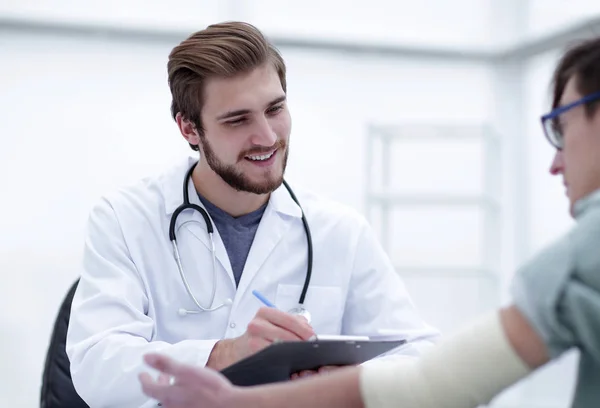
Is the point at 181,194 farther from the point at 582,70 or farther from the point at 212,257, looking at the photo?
the point at 582,70

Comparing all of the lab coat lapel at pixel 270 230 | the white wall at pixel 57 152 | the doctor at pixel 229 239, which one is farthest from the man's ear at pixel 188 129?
the white wall at pixel 57 152

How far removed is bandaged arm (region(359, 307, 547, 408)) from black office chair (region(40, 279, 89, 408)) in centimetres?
99

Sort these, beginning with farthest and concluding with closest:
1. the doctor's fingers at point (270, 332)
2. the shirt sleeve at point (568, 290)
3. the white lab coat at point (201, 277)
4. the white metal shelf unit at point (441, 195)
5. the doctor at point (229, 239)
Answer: the white metal shelf unit at point (441, 195), the doctor at point (229, 239), the white lab coat at point (201, 277), the doctor's fingers at point (270, 332), the shirt sleeve at point (568, 290)

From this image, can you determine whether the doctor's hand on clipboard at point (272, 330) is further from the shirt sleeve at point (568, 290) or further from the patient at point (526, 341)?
the shirt sleeve at point (568, 290)

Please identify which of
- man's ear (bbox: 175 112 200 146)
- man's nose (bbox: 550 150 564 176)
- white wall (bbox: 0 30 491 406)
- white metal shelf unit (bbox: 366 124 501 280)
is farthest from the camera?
white metal shelf unit (bbox: 366 124 501 280)

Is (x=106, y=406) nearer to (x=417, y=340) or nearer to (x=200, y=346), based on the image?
(x=200, y=346)

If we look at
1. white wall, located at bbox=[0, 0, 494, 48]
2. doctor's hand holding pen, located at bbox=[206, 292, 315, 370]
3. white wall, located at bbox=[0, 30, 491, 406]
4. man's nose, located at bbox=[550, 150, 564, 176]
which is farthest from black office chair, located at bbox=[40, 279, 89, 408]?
white wall, located at bbox=[0, 0, 494, 48]

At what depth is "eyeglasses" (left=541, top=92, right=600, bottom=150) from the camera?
3.15 ft

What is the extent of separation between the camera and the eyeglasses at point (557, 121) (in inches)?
37.8

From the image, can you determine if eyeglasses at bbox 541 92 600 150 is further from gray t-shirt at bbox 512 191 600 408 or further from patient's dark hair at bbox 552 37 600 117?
gray t-shirt at bbox 512 191 600 408

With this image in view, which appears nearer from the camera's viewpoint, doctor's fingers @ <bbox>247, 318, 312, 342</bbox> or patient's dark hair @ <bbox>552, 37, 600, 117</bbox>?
patient's dark hair @ <bbox>552, 37, 600, 117</bbox>

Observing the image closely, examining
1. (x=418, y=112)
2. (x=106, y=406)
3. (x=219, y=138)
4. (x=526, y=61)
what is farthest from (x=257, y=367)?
(x=526, y=61)

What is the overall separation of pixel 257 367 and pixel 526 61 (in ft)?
12.5

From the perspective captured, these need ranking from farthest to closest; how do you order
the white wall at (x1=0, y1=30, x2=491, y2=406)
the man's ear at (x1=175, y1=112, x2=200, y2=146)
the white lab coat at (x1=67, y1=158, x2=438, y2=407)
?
the white wall at (x1=0, y1=30, x2=491, y2=406) → the man's ear at (x1=175, y1=112, x2=200, y2=146) → the white lab coat at (x1=67, y1=158, x2=438, y2=407)
